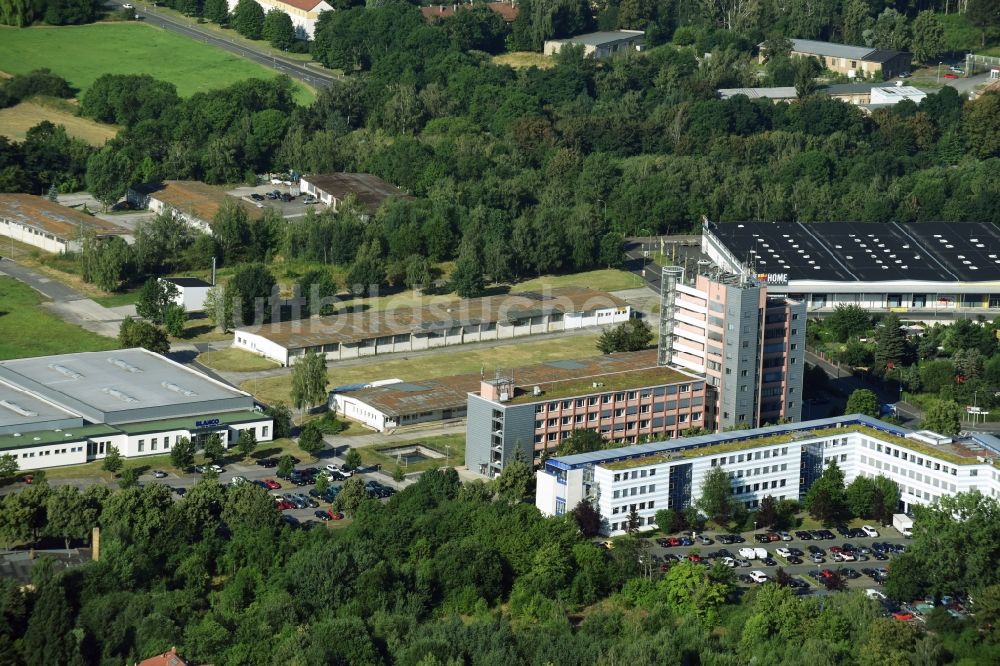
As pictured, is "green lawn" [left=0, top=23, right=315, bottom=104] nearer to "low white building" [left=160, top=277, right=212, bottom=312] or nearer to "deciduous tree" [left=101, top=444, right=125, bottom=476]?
"low white building" [left=160, top=277, right=212, bottom=312]

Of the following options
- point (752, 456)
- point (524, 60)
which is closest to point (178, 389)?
point (752, 456)

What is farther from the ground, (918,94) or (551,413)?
(918,94)

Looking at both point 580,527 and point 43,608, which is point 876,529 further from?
point 43,608

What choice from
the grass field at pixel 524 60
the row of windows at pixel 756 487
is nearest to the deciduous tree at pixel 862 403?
the row of windows at pixel 756 487

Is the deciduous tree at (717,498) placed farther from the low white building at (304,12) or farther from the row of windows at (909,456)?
the low white building at (304,12)

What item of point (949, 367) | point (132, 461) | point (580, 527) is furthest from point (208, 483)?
point (949, 367)

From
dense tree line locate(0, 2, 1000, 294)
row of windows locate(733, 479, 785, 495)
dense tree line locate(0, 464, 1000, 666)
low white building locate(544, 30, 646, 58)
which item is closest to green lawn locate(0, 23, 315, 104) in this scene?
dense tree line locate(0, 2, 1000, 294)

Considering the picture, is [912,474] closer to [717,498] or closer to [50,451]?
[717,498]
